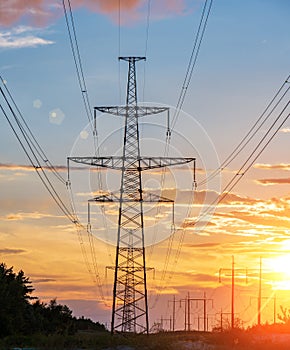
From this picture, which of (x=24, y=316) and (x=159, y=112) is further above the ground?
(x=159, y=112)

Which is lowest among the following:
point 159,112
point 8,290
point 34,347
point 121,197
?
point 34,347

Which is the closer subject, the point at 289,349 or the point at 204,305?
the point at 289,349

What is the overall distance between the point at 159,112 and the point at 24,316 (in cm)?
2422

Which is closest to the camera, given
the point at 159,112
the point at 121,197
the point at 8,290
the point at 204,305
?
the point at 159,112

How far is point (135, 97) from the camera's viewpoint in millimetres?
55125

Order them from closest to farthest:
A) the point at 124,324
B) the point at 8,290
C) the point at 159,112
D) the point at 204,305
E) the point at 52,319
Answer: the point at 159,112 < the point at 124,324 < the point at 8,290 < the point at 52,319 < the point at 204,305

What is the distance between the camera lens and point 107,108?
54.0 metres

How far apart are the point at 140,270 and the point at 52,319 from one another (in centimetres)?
2310

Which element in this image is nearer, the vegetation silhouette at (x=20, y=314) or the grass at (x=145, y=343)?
the grass at (x=145, y=343)

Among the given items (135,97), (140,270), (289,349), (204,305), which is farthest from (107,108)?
(204,305)

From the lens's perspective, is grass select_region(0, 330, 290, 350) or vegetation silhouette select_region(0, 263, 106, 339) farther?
vegetation silhouette select_region(0, 263, 106, 339)

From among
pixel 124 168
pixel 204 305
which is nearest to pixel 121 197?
pixel 124 168

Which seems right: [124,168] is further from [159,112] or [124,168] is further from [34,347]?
[34,347]

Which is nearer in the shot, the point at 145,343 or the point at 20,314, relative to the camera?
A: the point at 145,343
